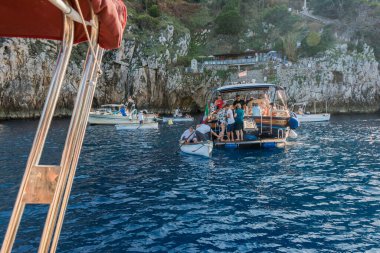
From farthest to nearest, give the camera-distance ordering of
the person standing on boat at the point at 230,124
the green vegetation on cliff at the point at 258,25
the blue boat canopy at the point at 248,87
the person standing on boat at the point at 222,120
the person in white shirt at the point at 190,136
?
the green vegetation on cliff at the point at 258,25 < the blue boat canopy at the point at 248,87 < the person standing on boat at the point at 222,120 < the person standing on boat at the point at 230,124 < the person in white shirt at the point at 190,136

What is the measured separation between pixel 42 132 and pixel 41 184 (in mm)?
447

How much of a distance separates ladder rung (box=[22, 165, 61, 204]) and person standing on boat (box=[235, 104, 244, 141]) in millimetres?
15287

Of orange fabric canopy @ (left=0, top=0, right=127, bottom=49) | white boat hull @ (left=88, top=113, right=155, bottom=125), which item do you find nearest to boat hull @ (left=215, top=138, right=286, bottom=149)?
orange fabric canopy @ (left=0, top=0, right=127, bottom=49)

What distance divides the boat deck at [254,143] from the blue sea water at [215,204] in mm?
1882

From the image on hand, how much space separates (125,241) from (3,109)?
45.0 metres

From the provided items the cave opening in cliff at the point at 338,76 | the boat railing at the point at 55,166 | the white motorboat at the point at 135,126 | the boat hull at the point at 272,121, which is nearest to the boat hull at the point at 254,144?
the boat hull at the point at 272,121

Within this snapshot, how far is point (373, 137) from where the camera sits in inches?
892

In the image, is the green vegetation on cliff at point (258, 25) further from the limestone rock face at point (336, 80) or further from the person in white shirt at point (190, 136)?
the person in white shirt at point (190, 136)

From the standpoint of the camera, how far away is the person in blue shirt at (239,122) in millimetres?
17427

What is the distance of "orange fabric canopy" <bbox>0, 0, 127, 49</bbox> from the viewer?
3.16 meters

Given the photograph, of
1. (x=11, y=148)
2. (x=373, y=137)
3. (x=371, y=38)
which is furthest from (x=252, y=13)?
(x=11, y=148)

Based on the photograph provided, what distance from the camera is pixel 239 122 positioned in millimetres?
18219

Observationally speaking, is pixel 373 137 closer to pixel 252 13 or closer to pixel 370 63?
pixel 370 63

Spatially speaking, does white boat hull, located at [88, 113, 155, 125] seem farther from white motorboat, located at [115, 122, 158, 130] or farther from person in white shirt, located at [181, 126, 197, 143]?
person in white shirt, located at [181, 126, 197, 143]
